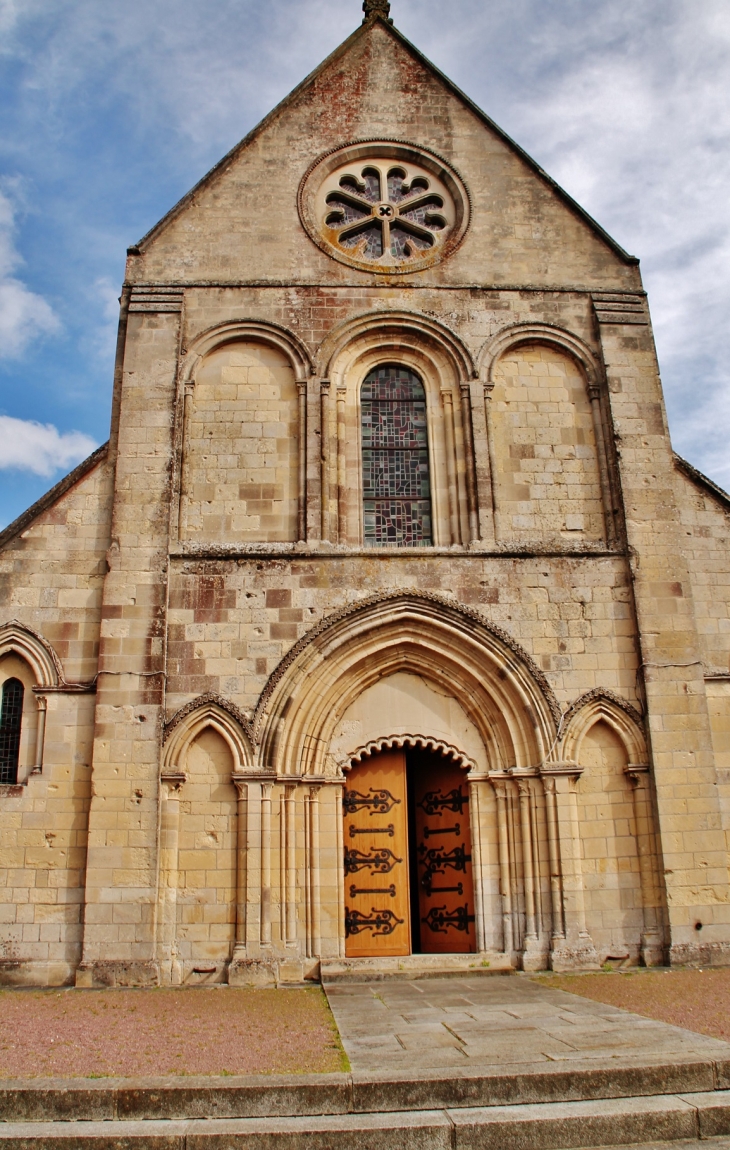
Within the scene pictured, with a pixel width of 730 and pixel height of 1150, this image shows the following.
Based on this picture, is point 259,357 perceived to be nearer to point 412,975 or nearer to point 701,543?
point 701,543

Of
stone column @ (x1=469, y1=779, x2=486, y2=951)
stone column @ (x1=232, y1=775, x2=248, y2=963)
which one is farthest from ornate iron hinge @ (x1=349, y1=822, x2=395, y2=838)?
stone column @ (x1=232, y1=775, x2=248, y2=963)

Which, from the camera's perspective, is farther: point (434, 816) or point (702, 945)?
point (434, 816)

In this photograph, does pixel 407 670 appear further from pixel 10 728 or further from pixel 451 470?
pixel 10 728

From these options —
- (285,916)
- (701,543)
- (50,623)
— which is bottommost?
(285,916)

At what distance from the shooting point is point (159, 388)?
38.8 ft

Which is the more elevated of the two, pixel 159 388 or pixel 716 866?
pixel 159 388

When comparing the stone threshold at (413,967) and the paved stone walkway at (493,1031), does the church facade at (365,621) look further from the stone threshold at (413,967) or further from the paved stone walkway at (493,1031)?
the paved stone walkway at (493,1031)

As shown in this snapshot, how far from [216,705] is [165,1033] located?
4065 millimetres

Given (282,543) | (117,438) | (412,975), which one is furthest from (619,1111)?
(117,438)

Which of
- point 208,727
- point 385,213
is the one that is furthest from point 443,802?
point 385,213

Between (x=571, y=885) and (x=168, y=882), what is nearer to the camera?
(x=168, y=882)

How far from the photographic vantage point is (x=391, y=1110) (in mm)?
5340

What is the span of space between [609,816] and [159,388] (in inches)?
297

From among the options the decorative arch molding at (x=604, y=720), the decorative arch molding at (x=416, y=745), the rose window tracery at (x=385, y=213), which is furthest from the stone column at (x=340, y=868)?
the rose window tracery at (x=385, y=213)
